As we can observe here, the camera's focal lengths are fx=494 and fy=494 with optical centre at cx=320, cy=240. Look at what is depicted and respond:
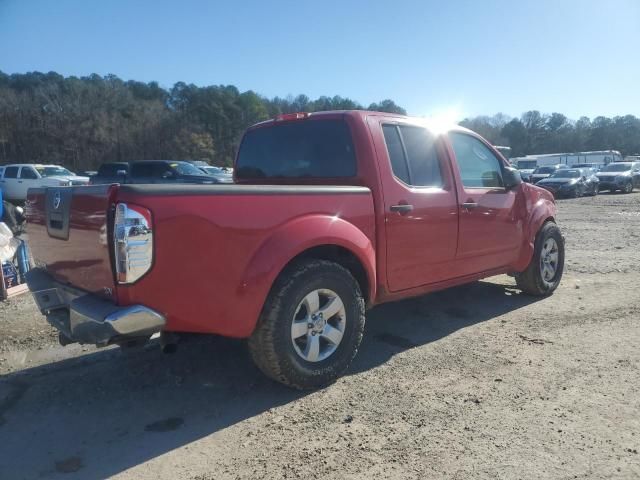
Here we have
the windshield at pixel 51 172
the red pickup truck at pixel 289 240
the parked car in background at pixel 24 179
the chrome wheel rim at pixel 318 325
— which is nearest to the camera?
the red pickup truck at pixel 289 240

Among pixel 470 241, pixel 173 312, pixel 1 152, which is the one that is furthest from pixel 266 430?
pixel 1 152

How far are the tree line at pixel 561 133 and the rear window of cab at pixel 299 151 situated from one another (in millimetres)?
93229

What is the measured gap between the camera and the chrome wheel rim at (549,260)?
223 inches

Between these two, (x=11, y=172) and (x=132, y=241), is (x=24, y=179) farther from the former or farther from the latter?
(x=132, y=241)

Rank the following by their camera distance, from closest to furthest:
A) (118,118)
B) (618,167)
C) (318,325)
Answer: (318,325)
(618,167)
(118,118)

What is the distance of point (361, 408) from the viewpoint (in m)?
3.14

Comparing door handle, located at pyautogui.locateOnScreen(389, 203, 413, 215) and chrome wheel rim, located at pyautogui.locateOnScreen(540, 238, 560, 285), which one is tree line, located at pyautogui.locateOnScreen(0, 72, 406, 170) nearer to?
chrome wheel rim, located at pyautogui.locateOnScreen(540, 238, 560, 285)

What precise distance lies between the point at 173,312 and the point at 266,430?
2.90 ft

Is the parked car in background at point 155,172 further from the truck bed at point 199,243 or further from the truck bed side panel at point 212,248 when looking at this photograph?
the truck bed side panel at point 212,248

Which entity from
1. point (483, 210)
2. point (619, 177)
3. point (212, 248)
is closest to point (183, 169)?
point (483, 210)

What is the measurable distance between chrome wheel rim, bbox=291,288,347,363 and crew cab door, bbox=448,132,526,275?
5.01ft

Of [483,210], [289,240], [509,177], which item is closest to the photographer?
[289,240]

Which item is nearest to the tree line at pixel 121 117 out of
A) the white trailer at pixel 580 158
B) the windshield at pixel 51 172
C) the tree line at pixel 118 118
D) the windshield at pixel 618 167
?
the tree line at pixel 118 118

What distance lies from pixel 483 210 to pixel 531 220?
3.50ft
